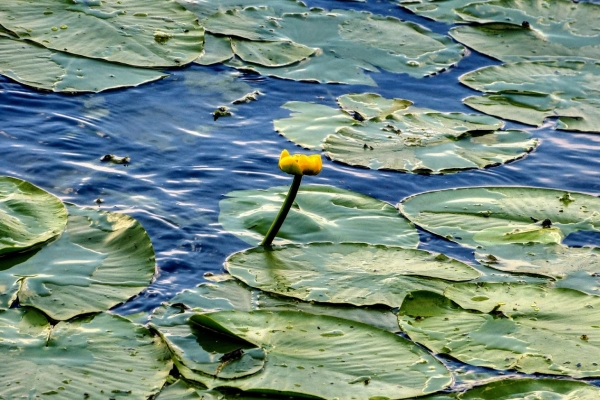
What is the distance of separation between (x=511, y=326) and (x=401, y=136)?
181 cm

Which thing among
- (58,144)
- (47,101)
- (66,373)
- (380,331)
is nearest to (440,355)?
(380,331)

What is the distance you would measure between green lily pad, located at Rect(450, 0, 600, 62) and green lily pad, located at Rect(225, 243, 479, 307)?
9.25ft

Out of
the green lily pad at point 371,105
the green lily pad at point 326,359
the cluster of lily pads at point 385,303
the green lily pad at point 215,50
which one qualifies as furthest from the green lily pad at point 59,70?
the green lily pad at point 326,359

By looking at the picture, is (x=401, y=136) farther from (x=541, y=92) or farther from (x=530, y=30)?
(x=530, y=30)

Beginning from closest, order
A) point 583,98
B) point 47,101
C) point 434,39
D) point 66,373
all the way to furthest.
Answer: point 66,373 → point 47,101 → point 583,98 → point 434,39

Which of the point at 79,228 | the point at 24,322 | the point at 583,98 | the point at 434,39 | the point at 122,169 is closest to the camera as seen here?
the point at 24,322

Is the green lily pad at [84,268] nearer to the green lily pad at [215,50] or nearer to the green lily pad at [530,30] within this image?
the green lily pad at [215,50]

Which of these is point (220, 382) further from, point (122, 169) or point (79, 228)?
point (122, 169)

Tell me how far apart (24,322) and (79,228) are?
27.5 inches

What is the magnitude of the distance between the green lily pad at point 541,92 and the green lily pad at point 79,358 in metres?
3.13

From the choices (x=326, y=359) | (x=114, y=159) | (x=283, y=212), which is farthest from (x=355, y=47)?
(x=326, y=359)

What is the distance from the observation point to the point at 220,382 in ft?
10.3

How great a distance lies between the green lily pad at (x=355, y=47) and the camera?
19.4 ft

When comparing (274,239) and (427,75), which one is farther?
(427,75)
